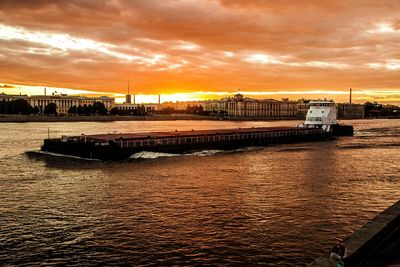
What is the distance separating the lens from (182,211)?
21.4 metres

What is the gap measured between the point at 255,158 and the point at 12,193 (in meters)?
27.4

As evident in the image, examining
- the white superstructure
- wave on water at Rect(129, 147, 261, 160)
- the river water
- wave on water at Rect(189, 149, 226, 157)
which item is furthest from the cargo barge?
the white superstructure

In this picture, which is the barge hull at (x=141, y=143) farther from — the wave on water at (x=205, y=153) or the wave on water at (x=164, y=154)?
the wave on water at (x=205, y=153)

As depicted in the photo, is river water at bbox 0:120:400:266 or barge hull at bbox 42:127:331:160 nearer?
river water at bbox 0:120:400:266

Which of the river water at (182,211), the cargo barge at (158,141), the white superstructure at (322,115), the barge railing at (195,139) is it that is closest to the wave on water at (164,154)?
the cargo barge at (158,141)

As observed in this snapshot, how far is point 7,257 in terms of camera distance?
49.2ft

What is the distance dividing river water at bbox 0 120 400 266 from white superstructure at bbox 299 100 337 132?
49988mm

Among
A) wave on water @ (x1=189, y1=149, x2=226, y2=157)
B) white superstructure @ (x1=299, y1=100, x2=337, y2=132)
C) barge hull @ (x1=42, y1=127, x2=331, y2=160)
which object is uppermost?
white superstructure @ (x1=299, y1=100, x2=337, y2=132)

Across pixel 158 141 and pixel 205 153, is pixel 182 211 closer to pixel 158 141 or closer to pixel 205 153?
pixel 158 141

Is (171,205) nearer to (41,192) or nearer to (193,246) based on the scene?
(193,246)

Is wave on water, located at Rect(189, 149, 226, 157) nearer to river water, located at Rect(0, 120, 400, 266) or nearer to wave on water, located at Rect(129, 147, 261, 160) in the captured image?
wave on water, located at Rect(129, 147, 261, 160)

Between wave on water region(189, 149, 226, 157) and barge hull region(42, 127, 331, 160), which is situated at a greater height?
barge hull region(42, 127, 331, 160)

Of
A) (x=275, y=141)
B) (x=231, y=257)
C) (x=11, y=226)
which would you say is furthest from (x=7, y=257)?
(x=275, y=141)

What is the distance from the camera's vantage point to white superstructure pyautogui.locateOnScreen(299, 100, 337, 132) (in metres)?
88.5
